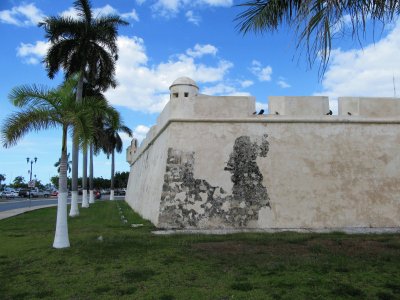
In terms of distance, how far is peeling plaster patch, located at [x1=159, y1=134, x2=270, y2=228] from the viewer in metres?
12.1

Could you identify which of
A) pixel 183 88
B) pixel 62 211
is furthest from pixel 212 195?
pixel 62 211

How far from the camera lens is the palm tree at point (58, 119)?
9.04 m

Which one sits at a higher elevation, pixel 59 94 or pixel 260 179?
pixel 59 94

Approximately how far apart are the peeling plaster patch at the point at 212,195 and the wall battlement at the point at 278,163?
3cm

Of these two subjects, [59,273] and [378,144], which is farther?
[378,144]

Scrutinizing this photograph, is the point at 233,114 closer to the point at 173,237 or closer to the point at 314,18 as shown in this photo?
the point at 173,237

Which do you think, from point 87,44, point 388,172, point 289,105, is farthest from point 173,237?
point 87,44

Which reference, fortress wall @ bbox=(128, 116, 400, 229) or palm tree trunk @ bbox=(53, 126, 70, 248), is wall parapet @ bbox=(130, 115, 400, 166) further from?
palm tree trunk @ bbox=(53, 126, 70, 248)

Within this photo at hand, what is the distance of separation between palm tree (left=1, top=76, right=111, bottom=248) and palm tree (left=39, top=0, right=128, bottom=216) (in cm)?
977

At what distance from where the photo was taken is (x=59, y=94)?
9.35 meters

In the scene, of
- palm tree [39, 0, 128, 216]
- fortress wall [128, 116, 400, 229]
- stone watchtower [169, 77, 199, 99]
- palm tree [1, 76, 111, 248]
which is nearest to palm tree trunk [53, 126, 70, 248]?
palm tree [1, 76, 111, 248]

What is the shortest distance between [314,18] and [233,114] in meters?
7.84

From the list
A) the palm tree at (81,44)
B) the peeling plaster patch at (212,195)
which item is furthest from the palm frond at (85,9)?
the peeling plaster patch at (212,195)

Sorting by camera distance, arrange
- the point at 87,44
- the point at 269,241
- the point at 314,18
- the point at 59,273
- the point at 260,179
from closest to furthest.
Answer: the point at 314,18 < the point at 59,273 < the point at 269,241 < the point at 260,179 < the point at 87,44
